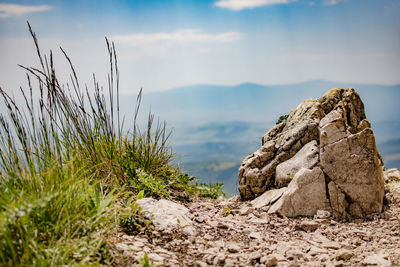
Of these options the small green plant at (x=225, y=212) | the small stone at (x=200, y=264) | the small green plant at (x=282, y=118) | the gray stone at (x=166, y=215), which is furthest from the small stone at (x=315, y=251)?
the small green plant at (x=282, y=118)

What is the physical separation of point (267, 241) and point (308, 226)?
761 mm

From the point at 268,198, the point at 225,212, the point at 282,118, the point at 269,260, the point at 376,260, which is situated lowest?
the point at 376,260

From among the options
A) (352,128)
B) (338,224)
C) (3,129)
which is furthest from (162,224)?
(352,128)

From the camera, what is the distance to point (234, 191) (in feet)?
24.1

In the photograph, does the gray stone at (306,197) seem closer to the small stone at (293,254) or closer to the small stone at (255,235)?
the small stone at (255,235)

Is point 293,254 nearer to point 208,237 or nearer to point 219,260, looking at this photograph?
point 219,260

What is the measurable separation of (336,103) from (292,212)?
7.79 feet

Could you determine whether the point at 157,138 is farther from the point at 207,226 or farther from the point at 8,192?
the point at 8,192

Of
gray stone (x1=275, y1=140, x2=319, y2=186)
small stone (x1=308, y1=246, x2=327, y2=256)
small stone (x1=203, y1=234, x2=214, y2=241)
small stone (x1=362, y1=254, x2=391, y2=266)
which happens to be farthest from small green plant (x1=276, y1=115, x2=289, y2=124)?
small stone (x1=362, y1=254, x2=391, y2=266)

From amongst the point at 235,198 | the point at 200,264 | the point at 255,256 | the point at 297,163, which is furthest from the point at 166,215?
the point at 297,163

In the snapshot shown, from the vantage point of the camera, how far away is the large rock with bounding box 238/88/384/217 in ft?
18.8

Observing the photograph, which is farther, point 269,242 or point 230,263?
point 269,242

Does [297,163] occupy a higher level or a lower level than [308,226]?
higher

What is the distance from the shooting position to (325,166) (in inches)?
231
